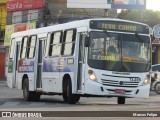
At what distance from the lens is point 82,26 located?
19.3 meters

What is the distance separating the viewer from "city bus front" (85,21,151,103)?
18.9 meters

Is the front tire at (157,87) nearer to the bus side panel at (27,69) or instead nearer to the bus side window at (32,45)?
the bus side panel at (27,69)

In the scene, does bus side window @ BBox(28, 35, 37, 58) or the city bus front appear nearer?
the city bus front

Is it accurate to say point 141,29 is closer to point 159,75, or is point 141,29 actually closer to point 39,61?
point 39,61

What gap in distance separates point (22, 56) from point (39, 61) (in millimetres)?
2007

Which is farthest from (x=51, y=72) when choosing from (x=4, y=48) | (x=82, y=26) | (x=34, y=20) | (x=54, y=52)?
(x=4, y=48)

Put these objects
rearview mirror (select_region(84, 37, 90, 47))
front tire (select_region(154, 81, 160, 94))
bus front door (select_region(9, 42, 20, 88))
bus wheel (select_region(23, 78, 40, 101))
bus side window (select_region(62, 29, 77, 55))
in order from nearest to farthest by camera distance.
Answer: rearview mirror (select_region(84, 37, 90, 47))
bus side window (select_region(62, 29, 77, 55))
bus wheel (select_region(23, 78, 40, 101))
bus front door (select_region(9, 42, 20, 88))
front tire (select_region(154, 81, 160, 94))

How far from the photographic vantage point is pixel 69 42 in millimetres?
20125

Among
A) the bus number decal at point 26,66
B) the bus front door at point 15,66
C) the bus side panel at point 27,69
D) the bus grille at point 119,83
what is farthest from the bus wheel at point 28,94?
the bus grille at point 119,83

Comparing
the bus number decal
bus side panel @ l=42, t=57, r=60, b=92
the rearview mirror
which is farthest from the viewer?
the bus number decal

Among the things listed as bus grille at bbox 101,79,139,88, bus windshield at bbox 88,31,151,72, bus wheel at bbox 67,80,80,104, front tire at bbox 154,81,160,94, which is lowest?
front tire at bbox 154,81,160,94

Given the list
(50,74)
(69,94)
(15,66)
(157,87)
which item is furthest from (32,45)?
(157,87)

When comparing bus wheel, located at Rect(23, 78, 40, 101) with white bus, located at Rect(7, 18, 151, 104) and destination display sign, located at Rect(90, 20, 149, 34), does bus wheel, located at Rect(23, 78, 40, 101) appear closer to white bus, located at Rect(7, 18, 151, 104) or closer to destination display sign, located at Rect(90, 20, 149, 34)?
white bus, located at Rect(7, 18, 151, 104)

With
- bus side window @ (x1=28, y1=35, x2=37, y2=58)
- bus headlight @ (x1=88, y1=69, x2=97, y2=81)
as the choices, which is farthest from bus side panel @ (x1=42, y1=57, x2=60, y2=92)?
bus headlight @ (x1=88, y1=69, x2=97, y2=81)
